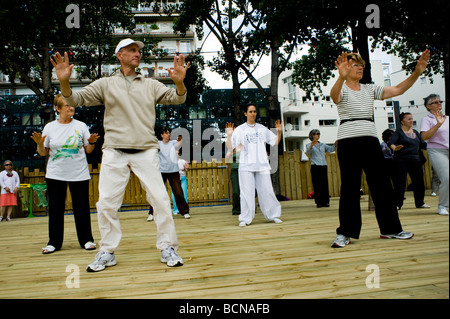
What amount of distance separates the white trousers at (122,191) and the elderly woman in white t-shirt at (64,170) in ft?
3.81

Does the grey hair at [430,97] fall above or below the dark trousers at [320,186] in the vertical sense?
above

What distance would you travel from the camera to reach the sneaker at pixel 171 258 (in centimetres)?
295

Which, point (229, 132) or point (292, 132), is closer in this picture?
point (229, 132)

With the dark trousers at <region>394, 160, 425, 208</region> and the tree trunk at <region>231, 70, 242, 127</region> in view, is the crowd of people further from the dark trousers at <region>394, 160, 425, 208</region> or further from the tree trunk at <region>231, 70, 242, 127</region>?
the tree trunk at <region>231, 70, 242, 127</region>

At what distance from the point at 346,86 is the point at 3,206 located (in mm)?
10549

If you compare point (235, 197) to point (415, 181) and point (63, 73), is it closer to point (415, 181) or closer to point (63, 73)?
point (415, 181)

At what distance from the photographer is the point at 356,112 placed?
11.5 ft

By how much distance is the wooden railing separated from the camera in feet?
40.7

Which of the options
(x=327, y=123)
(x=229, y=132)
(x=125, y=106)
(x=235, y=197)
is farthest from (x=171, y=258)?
(x=327, y=123)

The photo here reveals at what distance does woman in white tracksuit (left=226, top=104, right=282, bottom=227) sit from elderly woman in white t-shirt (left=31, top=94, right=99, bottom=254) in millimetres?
2239

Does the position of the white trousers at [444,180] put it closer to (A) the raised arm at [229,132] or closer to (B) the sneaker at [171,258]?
(B) the sneaker at [171,258]

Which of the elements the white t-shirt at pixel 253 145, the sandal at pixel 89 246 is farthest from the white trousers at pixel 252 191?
the sandal at pixel 89 246

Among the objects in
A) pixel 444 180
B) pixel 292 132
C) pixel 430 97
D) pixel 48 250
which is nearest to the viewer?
pixel 444 180

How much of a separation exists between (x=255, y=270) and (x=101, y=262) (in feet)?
4.32
